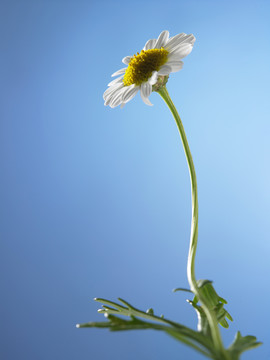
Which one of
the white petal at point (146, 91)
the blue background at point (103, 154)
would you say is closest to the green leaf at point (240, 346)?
the white petal at point (146, 91)

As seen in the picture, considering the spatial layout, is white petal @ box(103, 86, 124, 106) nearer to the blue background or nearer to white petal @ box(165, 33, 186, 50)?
white petal @ box(165, 33, 186, 50)

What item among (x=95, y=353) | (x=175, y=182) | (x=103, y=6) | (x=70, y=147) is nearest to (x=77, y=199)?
(x=70, y=147)

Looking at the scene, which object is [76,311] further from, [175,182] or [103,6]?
[103,6]

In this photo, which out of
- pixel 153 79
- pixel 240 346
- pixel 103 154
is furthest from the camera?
pixel 103 154

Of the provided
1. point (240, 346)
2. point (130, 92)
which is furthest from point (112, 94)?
point (240, 346)

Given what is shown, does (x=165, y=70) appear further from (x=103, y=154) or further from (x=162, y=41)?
(x=103, y=154)

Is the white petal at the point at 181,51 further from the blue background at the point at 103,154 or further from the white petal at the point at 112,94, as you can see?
the blue background at the point at 103,154

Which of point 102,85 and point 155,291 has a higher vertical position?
point 102,85

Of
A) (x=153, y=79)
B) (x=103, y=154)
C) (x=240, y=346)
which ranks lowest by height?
(x=240, y=346)

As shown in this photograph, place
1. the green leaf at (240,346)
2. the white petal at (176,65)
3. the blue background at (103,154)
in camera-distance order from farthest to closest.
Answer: the blue background at (103,154), the white petal at (176,65), the green leaf at (240,346)
